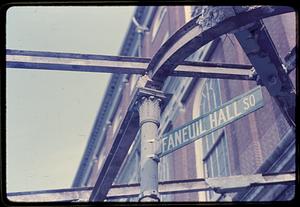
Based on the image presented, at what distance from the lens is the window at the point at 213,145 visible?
12486 mm

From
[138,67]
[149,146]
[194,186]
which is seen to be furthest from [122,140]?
[194,186]

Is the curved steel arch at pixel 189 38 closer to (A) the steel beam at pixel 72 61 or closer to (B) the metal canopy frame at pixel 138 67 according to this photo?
(B) the metal canopy frame at pixel 138 67

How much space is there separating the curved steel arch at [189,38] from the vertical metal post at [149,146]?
32 centimetres

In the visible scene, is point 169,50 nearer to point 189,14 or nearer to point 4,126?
point 4,126

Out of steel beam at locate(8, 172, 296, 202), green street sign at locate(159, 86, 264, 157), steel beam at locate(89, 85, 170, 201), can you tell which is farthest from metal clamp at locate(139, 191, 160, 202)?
steel beam at locate(8, 172, 296, 202)

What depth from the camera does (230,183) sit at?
21.5ft

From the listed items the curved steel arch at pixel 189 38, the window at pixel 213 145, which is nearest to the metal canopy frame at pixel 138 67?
the curved steel arch at pixel 189 38

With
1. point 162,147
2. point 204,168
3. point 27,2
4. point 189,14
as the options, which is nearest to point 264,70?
point 162,147

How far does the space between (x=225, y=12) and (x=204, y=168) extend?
903 cm

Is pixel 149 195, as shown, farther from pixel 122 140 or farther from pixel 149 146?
pixel 122 140

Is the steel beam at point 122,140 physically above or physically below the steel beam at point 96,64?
below

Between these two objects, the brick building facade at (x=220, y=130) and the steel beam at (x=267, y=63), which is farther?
the brick building facade at (x=220, y=130)

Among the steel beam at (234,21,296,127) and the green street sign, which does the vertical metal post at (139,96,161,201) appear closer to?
the green street sign

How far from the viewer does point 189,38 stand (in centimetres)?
573
